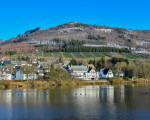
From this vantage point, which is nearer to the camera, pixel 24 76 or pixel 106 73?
pixel 24 76

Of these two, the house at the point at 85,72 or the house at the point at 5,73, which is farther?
the house at the point at 85,72

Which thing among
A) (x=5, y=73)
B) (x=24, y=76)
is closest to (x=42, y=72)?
(x=24, y=76)

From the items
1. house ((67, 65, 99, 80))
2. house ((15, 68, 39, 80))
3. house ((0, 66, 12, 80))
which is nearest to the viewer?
house ((15, 68, 39, 80))

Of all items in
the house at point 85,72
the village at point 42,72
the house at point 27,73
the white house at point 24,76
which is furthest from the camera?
the house at point 85,72

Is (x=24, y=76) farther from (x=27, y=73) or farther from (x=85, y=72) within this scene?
(x=85, y=72)

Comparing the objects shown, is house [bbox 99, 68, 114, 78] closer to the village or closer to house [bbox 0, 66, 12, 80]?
the village

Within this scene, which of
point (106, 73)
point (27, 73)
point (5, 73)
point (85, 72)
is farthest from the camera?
point (106, 73)

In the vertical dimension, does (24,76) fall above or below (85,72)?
below

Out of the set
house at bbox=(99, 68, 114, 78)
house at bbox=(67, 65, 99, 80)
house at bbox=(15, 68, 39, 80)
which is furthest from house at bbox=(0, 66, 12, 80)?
house at bbox=(99, 68, 114, 78)

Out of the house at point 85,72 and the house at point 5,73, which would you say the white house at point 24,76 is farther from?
the house at point 85,72

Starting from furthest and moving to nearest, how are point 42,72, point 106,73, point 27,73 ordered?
point 106,73, point 42,72, point 27,73

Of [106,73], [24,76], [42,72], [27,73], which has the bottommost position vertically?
[24,76]

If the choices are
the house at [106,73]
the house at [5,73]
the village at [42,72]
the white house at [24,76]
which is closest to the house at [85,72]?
the village at [42,72]

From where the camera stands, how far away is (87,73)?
108 metres
